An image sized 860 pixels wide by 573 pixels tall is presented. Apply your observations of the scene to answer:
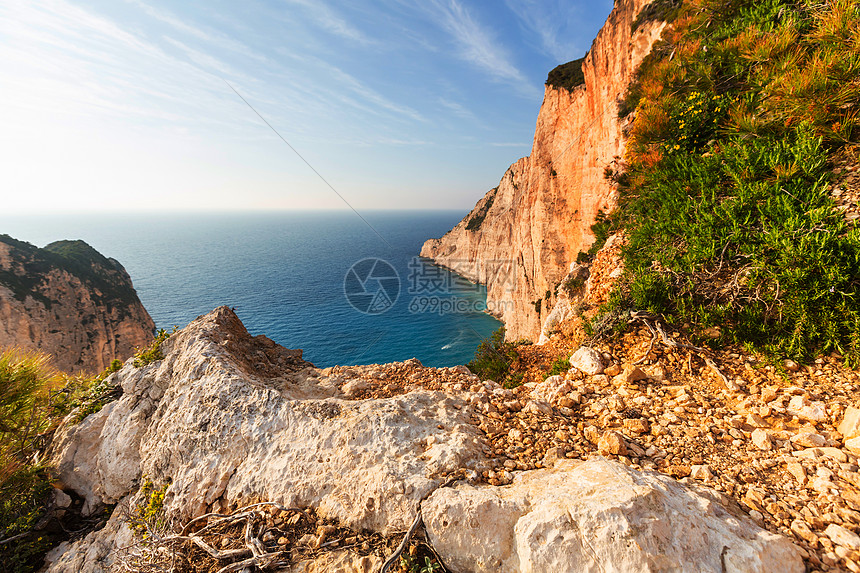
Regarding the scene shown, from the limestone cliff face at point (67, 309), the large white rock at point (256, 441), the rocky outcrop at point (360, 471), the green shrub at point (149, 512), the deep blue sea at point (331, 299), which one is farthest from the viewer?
the deep blue sea at point (331, 299)

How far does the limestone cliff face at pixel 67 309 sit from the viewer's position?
27.9 meters

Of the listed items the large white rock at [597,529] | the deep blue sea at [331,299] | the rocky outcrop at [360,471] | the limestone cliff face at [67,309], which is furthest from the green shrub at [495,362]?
the limestone cliff face at [67,309]

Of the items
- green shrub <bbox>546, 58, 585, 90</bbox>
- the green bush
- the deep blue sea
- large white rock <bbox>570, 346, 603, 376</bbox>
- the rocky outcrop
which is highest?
green shrub <bbox>546, 58, 585, 90</bbox>

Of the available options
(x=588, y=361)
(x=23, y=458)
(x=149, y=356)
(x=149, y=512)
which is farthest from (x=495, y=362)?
(x=23, y=458)

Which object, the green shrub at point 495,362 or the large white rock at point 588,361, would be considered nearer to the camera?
the large white rock at point 588,361

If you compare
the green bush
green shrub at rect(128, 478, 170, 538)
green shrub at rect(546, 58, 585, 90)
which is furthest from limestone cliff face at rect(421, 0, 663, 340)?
green shrub at rect(128, 478, 170, 538)

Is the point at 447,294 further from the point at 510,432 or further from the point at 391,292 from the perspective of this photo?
the point at 510,432

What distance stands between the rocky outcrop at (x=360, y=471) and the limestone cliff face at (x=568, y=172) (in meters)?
15.0

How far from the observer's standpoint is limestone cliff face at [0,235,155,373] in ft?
91.4

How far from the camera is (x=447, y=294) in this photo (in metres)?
60.8

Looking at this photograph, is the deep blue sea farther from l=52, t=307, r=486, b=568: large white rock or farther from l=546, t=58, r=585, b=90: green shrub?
l=52, t=307, r=486, b=568: large white rock

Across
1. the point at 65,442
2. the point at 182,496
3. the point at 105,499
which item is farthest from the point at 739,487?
the point at 65,442

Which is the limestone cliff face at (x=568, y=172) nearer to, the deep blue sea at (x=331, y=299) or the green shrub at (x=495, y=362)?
the deep blue sea at (x=331, y=299)

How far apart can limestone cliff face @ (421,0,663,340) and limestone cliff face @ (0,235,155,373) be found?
3760 centimetres
